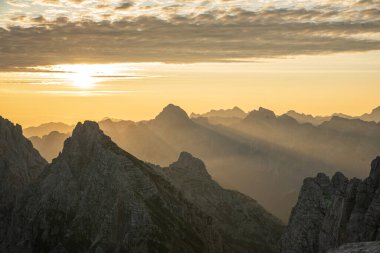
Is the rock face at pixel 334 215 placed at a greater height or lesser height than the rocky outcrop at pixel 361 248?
lesser

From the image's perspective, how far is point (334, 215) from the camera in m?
140

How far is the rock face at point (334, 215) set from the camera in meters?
119

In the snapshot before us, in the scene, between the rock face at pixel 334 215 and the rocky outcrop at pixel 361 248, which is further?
the rock face at pixel 334 215

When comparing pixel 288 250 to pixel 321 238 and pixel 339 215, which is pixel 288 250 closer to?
pixel 321 238

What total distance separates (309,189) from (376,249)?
140 m

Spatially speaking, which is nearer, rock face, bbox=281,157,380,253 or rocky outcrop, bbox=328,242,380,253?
rocky outcrop, bbox=328,242,380,253

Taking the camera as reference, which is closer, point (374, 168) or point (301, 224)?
point (374, 168)

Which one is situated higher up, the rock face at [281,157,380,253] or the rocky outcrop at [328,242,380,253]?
the rocky outcrop at [328,242,380,253]

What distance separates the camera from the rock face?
119 m

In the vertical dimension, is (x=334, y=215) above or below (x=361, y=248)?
below

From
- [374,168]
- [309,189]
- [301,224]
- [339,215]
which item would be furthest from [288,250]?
[374,168]

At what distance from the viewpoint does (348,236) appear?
407ft

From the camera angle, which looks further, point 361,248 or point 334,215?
point 334,215

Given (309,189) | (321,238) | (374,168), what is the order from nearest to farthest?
(374,168), (321,238), (309,189)
